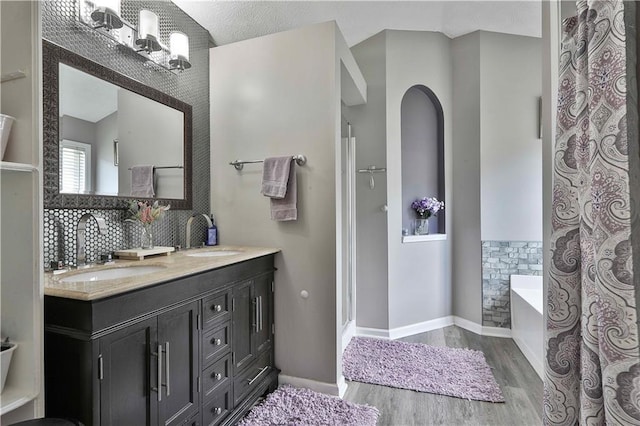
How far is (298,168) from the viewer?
2.16 m

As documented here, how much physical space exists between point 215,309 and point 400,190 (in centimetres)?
215

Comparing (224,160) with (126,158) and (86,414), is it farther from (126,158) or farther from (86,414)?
(86,414)

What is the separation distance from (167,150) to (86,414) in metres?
1.60

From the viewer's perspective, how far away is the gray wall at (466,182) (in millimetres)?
3176

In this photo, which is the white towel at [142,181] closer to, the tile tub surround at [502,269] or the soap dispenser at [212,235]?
the soap dispenser at [212,235]

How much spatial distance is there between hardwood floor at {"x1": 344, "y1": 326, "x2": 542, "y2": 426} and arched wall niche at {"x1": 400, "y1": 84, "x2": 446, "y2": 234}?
1.51 metres

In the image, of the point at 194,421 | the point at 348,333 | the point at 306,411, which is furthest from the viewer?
the point at 348,333

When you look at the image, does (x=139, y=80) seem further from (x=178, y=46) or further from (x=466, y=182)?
(x=466, y=182)

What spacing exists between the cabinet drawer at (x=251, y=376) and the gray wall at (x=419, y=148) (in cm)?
216

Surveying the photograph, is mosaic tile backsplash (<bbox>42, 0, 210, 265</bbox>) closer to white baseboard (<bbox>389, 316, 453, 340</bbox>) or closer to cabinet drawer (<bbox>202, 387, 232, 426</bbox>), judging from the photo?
cabinet drawer (<bbox>202, 387, 232, 426</bbox>)

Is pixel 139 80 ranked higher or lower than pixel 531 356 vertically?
higher

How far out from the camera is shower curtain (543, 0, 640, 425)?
2.51 ft

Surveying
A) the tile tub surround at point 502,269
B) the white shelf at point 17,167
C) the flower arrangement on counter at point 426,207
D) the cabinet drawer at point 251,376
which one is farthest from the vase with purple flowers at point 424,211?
the white shelf at point 17,167

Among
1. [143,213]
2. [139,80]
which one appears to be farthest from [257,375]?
[139,80]
